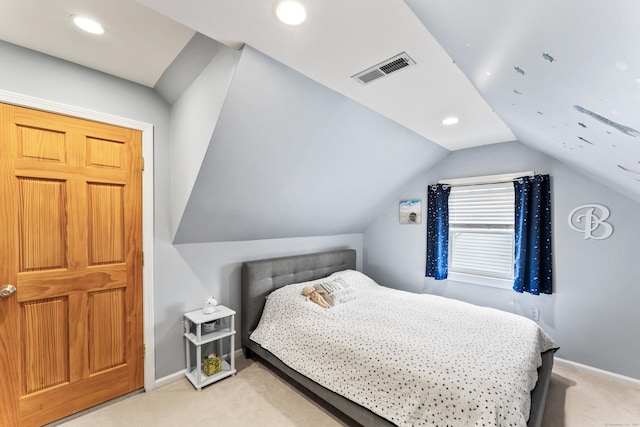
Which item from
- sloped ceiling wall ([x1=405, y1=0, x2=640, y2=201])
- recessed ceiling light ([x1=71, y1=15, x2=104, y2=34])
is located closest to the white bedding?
sloped ceiling wall ([x1=405, y1=0, x2=640, y2=201])

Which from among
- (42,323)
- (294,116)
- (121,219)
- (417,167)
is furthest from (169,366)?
(417,167)

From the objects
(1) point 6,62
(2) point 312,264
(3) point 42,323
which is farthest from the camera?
(2) point 312,264

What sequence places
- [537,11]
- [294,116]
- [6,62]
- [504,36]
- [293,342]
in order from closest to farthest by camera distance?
1. [537,11]
2. [504,36]
3. [6,62]
4. [294,116]
5. [293,342]

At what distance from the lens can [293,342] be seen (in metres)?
2.35

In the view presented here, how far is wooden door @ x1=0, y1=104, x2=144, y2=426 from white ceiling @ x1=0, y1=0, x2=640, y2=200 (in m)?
0.59

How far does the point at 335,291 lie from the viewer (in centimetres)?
288

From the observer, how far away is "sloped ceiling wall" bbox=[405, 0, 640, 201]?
639mm

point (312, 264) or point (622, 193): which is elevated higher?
point (622, 193)

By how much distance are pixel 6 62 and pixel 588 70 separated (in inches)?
115

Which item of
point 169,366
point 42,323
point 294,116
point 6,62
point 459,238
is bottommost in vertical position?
point 169,366

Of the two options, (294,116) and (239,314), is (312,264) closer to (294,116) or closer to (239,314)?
(239,314)

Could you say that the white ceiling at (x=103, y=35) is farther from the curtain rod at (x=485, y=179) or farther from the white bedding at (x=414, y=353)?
the curtain rod at (x=485, y=179)

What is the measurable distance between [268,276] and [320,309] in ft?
2.26

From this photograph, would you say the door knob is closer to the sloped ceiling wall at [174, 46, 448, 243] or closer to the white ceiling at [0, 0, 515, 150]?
the sloped ceiling wall at [174, 46, 448, 243]
